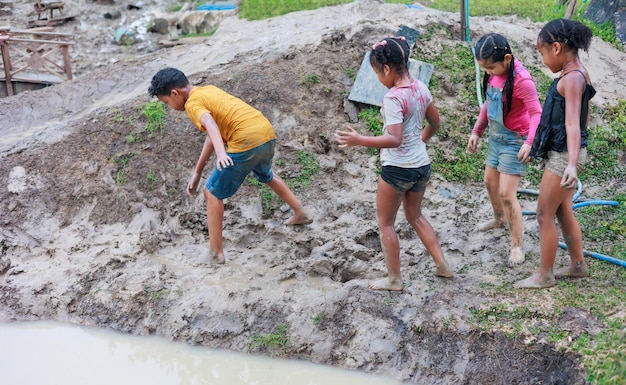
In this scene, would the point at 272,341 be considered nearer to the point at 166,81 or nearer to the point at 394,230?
the point at 394,230

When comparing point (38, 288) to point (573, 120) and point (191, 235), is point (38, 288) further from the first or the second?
point (573, 120)

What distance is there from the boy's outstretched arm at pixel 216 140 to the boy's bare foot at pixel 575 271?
7.80 feet

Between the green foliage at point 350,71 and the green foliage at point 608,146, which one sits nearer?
the green foliage at point 608,146

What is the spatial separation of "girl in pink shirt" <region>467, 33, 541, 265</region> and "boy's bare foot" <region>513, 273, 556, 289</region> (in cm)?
44

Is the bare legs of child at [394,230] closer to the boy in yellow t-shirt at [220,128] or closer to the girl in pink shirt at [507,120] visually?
the girl in pink shirt at [507,120]

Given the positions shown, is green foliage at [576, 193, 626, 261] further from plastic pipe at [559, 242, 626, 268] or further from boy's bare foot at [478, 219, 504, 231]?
boy's bare foot at [478, 219, 504, 231]

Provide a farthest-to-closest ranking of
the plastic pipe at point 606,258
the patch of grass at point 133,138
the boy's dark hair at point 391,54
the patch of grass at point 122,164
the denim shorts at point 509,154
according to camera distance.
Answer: the patch of grass at point 133,138 < the patch of grass at point 122,164 < the denim shorts at point 509,154 < the plastic pipe at point 606,258 < the boy's dark hair at point 391,54

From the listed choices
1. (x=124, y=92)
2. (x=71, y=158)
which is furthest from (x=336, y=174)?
(x=124, y=92)

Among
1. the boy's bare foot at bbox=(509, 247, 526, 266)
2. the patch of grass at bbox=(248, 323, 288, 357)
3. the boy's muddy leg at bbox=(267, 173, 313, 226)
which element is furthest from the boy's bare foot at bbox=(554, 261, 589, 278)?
the boy's muddy leg at bbox=(267, 173, 313, 226)

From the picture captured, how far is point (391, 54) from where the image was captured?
12.2 feet

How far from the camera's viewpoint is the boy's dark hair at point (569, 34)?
3.59 metres

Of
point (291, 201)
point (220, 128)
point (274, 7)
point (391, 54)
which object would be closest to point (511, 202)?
point (391, 54)

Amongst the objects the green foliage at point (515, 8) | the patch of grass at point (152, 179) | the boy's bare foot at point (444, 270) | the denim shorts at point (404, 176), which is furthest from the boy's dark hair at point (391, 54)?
the green foliage at point (515, 8)

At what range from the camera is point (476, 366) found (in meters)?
3.79
